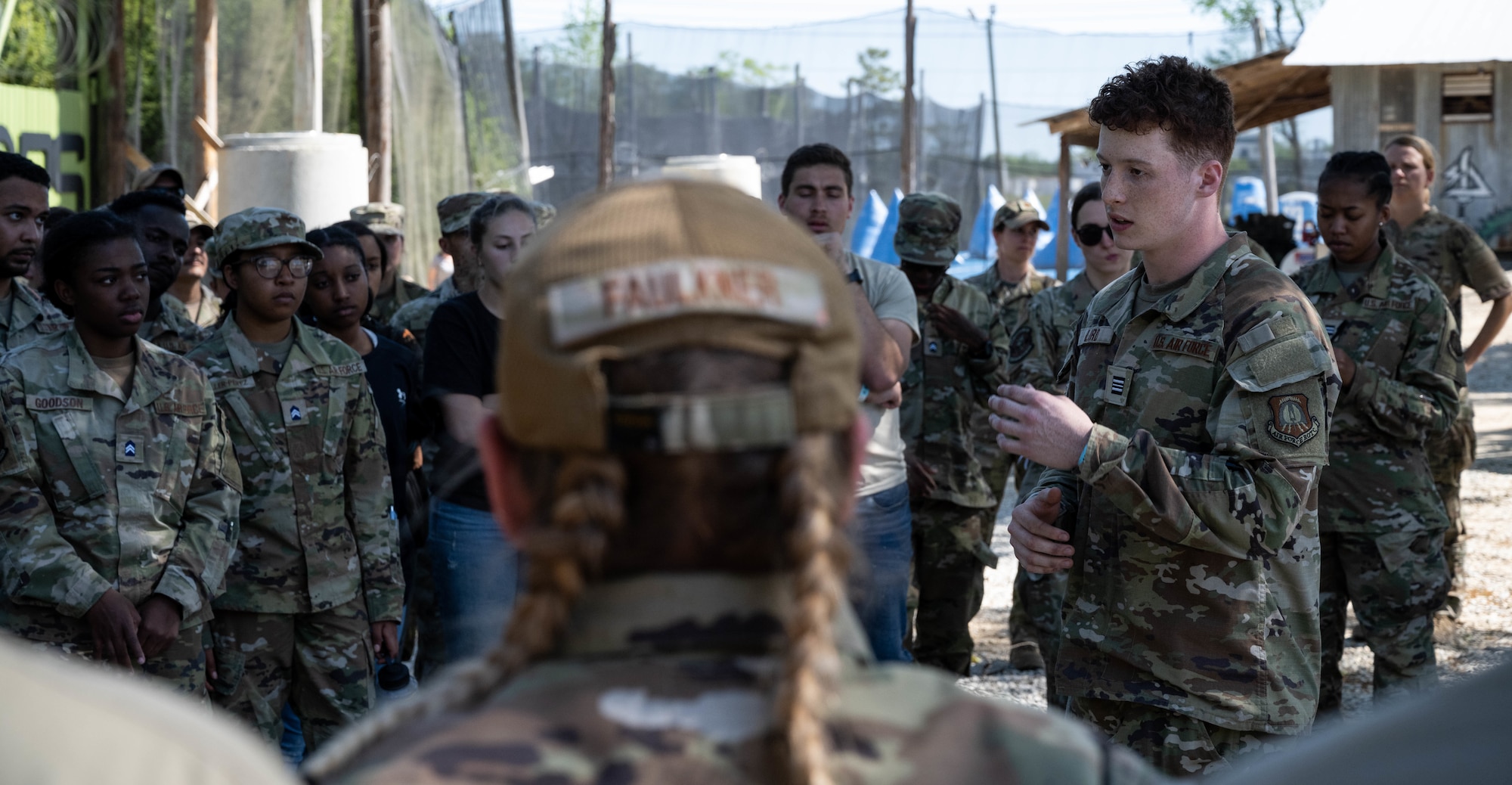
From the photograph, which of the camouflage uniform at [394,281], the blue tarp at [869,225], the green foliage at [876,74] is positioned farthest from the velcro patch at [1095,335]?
the green foliage at [876,74]

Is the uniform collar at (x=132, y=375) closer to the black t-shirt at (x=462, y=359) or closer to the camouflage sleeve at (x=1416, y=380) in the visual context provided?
the black t-shirt at (x=462, y=359)

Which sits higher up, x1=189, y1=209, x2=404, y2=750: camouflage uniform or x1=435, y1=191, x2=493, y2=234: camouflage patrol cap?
x1=435, y1=191, x2=493, y2=234: camouflage patrol cap

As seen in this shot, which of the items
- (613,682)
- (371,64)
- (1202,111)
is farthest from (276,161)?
(613,682)

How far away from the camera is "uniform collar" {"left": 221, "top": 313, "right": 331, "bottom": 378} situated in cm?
441

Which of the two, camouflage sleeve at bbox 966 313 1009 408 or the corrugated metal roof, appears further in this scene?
the corrugated metal roof

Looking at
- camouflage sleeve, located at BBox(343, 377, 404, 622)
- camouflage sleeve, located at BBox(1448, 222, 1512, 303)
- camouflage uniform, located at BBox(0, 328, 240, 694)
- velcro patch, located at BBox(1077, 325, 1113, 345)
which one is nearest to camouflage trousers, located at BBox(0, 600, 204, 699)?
camouflage uniform, located at BBox(0, 328, 240, 694)

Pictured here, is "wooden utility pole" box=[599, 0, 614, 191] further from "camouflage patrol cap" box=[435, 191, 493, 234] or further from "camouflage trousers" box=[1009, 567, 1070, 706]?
"camouflage trousers" box=[1009, 567, 1070, 706]

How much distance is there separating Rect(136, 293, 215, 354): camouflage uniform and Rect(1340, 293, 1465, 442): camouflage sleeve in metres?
4.61

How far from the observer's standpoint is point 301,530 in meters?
4.38

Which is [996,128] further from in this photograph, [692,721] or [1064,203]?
[692,721]

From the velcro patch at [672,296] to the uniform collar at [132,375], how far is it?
320 cm

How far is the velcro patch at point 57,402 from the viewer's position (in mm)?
3715

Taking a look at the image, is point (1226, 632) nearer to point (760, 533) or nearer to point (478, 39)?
point (760, 533)

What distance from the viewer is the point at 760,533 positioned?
3.62 feet
